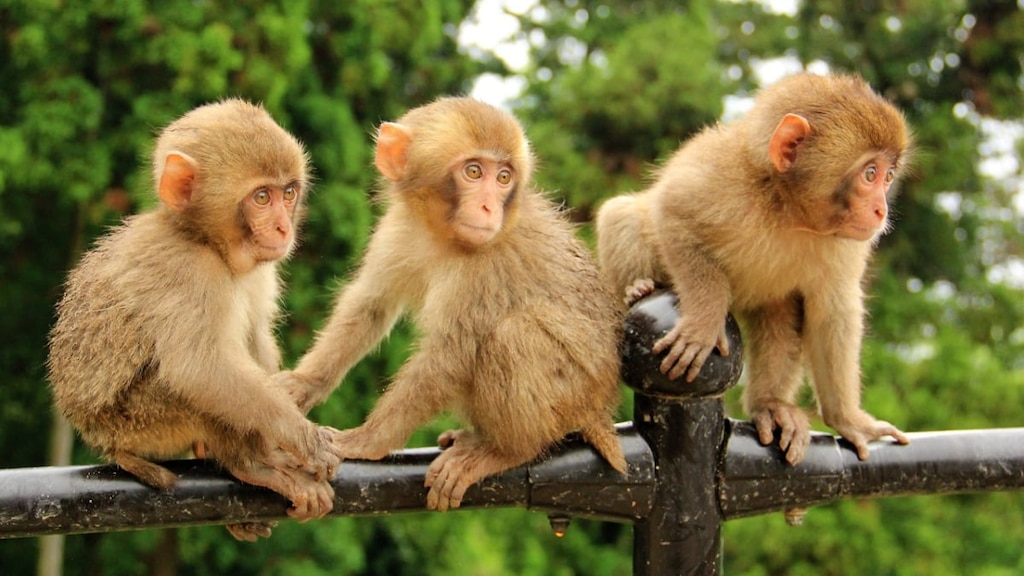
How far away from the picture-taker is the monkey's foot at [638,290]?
9.89 ft

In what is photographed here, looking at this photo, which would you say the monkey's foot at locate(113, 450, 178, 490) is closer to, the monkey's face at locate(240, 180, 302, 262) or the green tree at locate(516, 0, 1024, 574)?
the monkey's face at locate(240, 180, 302, 262)

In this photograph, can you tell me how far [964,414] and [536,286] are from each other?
718cm

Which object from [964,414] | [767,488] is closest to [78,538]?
[964,414]

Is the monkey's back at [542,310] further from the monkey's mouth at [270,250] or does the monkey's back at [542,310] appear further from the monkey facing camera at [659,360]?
the monkey's mouth at [270,250]

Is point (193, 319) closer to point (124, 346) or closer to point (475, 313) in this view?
point (124, 346)

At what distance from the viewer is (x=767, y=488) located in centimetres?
233

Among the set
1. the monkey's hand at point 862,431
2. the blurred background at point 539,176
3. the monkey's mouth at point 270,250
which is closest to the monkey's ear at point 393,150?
the monkey's mouth at point 270,250

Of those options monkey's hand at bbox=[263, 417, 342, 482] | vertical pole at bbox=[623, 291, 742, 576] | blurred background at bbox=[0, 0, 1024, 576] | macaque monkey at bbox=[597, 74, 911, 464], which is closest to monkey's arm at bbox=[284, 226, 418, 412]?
monkey's hand at bbox=[263, 417, 342, 482]

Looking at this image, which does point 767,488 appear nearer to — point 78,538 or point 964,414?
point 964,414

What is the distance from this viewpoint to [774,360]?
3.22 metres

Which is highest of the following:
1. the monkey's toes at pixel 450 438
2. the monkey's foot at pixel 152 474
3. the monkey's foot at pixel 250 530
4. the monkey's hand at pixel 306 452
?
the monkey's foot at pixel 152 474

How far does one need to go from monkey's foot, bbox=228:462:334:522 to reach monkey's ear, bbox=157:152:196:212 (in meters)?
0.66

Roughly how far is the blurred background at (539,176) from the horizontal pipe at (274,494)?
497 centimetres

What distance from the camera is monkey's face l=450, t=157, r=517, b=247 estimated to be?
2.71 metres
